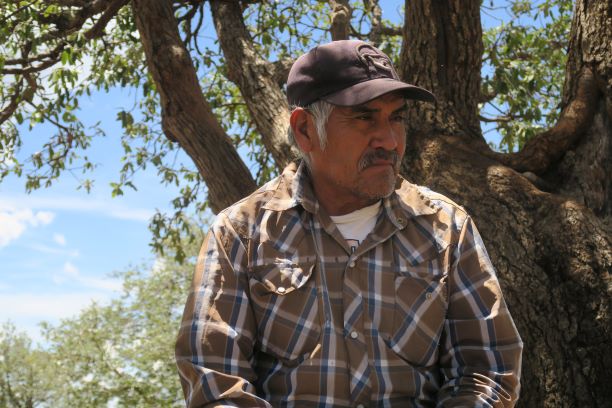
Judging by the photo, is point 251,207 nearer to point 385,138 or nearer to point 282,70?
point 385,138

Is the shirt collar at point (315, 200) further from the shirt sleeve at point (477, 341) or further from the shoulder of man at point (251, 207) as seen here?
the shirt sleeve at point (477, 341)

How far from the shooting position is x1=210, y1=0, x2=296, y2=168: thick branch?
5.66 meters

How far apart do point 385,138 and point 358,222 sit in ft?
0.95

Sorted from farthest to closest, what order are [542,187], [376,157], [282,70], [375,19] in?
[375,19], [282,70], [542,187], [376,157]

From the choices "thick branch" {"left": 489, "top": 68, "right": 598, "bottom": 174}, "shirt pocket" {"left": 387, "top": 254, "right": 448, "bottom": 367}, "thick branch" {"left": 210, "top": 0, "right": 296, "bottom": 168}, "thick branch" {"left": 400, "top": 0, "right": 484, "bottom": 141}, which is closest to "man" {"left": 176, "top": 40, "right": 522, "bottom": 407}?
"shirt pocket" {"left": 387, "top": 254, "right": 448, "bottom": 367}

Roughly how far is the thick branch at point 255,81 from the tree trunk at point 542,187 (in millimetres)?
1079

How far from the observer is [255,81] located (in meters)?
6.00

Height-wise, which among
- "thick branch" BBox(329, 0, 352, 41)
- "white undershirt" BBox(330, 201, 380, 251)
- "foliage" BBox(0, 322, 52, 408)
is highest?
"thick branch" BBox(329, 0, 352, 41)

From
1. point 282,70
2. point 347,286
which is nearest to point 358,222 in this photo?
point 347,286

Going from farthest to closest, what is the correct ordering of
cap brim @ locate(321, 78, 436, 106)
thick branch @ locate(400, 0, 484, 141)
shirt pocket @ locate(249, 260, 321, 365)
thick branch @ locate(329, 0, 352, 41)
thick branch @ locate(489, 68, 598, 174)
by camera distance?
thick branch @ locate(329, 0, 352, 41) < thick branch @ locate(400, 0, 484, 141) < thick branch @ locate(489, 68, 598, 174) < cap brim @ locate(321, 78, 436, 106) < shirt pocket @ locate(249, 260, 321, 365)

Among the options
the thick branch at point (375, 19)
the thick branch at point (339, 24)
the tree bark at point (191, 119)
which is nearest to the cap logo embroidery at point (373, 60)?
the tree bark at point (191, 119)

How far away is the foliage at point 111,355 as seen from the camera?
17922mm

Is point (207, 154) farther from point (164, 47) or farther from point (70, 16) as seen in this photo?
point (70, 16)

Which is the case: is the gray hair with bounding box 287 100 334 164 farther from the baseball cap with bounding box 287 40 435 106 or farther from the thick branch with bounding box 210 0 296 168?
the thick branch with bounding box 210 0 296 168
